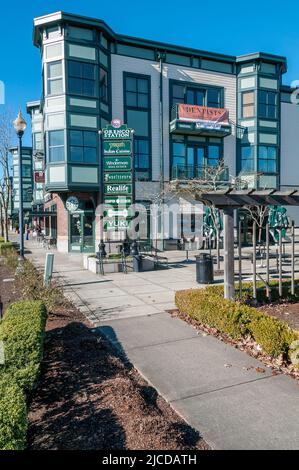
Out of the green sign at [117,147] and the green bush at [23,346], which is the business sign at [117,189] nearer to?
the green sign at [117,147]

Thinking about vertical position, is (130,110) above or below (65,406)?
above

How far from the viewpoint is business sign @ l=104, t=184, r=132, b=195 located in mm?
14038

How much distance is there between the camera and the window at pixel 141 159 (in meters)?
22.4

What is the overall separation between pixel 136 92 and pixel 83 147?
572cm

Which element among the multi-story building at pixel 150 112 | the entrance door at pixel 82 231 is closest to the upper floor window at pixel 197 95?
the multi-story building at pixel 150 112

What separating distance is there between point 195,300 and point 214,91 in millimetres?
21445

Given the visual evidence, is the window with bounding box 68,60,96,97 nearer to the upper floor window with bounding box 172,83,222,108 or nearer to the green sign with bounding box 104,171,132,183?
the upper floor window with bounding box 172,83,222,108

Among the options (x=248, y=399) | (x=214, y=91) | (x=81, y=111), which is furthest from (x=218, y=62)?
(x=248, y=399)

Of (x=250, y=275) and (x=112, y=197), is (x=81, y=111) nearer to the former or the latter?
(x=112, y=197)

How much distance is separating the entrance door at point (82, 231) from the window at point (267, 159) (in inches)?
527

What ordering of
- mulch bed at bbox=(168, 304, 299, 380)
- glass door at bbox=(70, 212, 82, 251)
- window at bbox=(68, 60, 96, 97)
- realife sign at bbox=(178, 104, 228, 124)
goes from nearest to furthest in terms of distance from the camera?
mulch bed at bbox=(168, 304, 299, 380)
window at bbox=(68, 60, 96, 97)
glass door at bbox=(70, 212, 82, 251)
realife sign at bbox=(178, 104, 228, 124)

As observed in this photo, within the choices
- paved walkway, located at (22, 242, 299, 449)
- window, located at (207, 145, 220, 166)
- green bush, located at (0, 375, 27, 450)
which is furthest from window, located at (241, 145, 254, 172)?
green bush, located at (0, 375, 27, 450)

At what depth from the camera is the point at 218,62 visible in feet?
79.8

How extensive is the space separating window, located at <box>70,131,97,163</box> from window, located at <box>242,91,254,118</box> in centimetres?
1196
